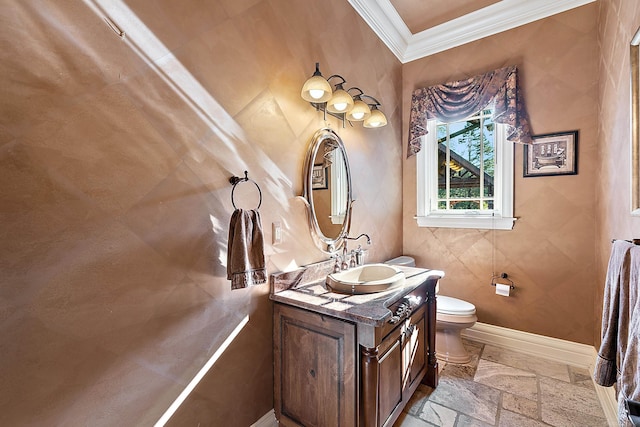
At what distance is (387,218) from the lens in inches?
114

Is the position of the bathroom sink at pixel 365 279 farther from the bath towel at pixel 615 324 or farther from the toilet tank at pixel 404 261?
the bath towel at pixel 615 324

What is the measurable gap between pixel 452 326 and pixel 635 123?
170 cm

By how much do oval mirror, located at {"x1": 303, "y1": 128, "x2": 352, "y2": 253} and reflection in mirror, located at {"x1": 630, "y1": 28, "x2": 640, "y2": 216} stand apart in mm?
1561

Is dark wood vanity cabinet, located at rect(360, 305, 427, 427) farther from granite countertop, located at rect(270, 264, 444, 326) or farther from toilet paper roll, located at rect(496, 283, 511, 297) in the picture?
toilet paper roll, located at rect(496, 283, 511, 297)

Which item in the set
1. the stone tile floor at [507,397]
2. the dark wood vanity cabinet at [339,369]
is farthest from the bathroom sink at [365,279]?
the stone tile floor at [507,397]

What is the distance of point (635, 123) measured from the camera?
141 centimetres

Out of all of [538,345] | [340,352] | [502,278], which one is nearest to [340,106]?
[340,352]

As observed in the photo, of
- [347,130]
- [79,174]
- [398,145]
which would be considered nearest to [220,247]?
[79,174]

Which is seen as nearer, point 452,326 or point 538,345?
point 452,326

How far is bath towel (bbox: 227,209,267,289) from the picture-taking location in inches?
51.1

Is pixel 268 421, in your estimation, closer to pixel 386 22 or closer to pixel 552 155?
pixel 552 155

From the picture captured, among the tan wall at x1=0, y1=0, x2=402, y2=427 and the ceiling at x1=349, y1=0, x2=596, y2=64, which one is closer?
the tan wall at x1=0, y1=0, x2=402, y2=427

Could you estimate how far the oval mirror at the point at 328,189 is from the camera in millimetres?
1864

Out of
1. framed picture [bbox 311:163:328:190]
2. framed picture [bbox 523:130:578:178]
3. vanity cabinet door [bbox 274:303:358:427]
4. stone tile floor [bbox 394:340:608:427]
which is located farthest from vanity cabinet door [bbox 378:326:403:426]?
framed picture [bbox 523:130:578:178]
